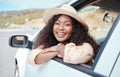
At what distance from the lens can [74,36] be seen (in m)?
3.18

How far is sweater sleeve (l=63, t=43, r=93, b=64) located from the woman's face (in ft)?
0.89

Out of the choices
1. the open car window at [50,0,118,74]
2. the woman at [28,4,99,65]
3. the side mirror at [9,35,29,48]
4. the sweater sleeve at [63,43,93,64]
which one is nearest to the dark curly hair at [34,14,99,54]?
the woman at [28,4,99,65]

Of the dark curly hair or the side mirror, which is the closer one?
the dark curly hair

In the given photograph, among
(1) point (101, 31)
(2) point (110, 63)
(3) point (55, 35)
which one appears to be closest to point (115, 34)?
(2) point (110, 63)

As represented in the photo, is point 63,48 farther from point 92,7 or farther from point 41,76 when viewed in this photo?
point 92,7

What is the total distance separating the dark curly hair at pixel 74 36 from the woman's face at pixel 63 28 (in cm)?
3

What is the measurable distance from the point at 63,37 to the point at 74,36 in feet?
0.40

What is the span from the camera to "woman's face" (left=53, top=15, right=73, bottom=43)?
3.22 m

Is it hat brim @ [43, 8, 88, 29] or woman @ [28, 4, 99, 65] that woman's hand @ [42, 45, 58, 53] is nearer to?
woman @ [28, 4, 99, 65]

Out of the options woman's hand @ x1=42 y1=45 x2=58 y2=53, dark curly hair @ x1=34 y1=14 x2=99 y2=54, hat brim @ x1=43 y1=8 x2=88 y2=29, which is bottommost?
woman's hand @ x1=42 y1=45 x2=58 y2=53

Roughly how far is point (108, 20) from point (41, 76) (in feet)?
3.40

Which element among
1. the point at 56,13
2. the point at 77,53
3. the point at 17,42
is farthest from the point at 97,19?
the point at 17,42

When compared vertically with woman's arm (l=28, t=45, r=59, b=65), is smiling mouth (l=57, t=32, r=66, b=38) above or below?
above

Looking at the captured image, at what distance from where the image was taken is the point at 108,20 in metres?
3.85
